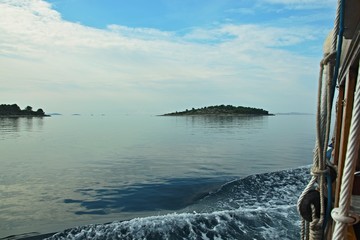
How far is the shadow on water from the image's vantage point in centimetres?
1005

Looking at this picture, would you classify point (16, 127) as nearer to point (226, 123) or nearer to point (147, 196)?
point (226, 123)

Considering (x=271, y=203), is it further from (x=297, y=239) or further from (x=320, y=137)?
(x=320, y=137)

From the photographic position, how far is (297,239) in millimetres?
7473

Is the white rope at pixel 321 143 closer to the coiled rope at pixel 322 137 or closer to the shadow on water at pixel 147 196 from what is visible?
the coiled rope at pixel 322 137

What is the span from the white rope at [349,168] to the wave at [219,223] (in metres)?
5.88

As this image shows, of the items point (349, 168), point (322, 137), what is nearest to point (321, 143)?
point (322, 137)

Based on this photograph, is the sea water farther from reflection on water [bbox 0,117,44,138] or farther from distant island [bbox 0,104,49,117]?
distant island [bbox 0,104,49,117]

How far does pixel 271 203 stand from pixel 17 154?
18.9 meters

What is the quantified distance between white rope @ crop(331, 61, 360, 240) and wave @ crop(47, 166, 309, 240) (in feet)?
19.3

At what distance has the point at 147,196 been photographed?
1141 cm

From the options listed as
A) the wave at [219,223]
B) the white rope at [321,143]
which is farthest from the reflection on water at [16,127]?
the white rope at [321,143]

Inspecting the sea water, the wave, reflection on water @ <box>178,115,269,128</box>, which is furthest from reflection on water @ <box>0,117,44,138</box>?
the wave

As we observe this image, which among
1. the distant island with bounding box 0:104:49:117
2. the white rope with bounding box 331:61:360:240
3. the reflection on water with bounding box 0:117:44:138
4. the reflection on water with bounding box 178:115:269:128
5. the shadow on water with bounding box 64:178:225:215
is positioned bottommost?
the shadow on water with bounding box 64:178:225:215

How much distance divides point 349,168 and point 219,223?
6.72 m
